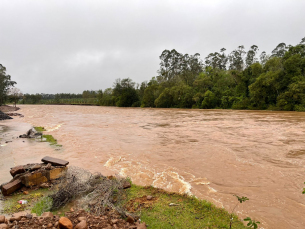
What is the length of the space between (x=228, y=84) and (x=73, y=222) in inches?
2222

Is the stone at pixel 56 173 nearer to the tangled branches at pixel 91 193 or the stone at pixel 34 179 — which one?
the stone at pixel 34 179

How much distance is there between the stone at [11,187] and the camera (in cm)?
471

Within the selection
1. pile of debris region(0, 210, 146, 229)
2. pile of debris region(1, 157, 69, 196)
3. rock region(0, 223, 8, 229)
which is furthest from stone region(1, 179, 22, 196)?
rock region(0, 223, 8, 229)

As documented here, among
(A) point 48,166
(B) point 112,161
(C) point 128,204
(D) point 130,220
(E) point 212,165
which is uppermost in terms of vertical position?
(A) point 48,166

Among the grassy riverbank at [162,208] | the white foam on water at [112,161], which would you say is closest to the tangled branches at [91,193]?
the grassy riverbank at [162,208]

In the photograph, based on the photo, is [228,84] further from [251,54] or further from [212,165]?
[212,165]

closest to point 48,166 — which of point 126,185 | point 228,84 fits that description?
point 126,185

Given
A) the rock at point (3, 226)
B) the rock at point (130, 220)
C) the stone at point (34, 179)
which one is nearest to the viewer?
the rock at point (3, 226)

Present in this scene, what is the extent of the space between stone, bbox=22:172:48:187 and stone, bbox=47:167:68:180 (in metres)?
0.14

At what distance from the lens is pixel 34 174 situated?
208 inches

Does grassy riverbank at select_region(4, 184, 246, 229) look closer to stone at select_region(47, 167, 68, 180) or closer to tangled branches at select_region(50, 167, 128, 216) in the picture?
tangled branches at select_region(50, 167, 128, 216)

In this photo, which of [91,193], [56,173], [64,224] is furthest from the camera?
[56,173]

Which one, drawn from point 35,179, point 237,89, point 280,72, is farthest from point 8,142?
point 237,89

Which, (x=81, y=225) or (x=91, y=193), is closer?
(x=81, y=225)
